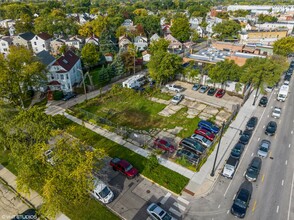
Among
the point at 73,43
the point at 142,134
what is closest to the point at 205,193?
the point at 142,134

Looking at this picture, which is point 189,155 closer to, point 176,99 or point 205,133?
point 205,133

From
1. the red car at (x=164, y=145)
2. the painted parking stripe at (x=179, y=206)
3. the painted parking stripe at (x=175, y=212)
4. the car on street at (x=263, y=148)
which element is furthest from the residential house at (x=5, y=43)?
the car on street at (x=263, y=148)

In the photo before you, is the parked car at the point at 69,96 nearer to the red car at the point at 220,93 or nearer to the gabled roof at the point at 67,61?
the gabled roof at the point at 67,61

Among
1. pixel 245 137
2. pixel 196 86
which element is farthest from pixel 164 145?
pixel 196 86

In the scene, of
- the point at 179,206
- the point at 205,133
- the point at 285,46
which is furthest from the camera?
the point at 285,46

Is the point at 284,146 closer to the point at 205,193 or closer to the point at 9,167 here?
the point at 205,193

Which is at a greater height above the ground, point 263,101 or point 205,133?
point 263,101
